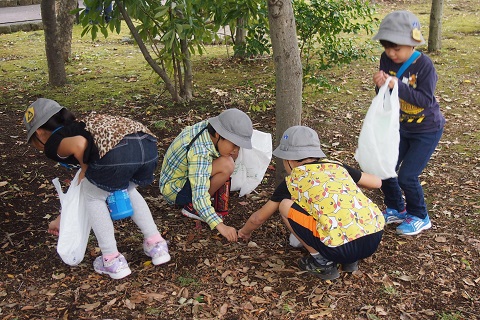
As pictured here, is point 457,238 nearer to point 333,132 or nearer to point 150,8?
point 333,132

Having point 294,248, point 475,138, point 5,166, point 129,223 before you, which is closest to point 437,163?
point 475,138

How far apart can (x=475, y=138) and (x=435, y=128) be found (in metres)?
2.10

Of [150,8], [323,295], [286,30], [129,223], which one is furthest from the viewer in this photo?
[150,8]

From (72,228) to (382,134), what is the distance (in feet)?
6.49

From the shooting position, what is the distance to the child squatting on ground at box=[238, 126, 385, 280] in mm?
2992

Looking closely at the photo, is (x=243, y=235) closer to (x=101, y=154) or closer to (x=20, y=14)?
(x=101, y=154)

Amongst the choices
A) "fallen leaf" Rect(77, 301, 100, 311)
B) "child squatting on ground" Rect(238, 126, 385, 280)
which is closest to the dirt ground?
"fallen leaf" Rect(77, 301, 100, 311)

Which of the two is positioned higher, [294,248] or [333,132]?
[333,132]

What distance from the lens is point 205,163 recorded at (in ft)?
11.6

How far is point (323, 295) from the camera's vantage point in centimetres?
312

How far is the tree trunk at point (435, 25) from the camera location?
7890 millimetres

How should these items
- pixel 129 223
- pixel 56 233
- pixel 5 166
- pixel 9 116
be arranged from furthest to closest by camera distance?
1. pixel 9 116
2. pixel 5 166
3. pixel 129 223
4. pixel 56 233

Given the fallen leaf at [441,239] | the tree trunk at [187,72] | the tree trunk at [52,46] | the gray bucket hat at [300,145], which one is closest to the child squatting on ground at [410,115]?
the fallen leaf at [441,239]

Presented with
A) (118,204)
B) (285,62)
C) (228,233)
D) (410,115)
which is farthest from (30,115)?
(410,115)
